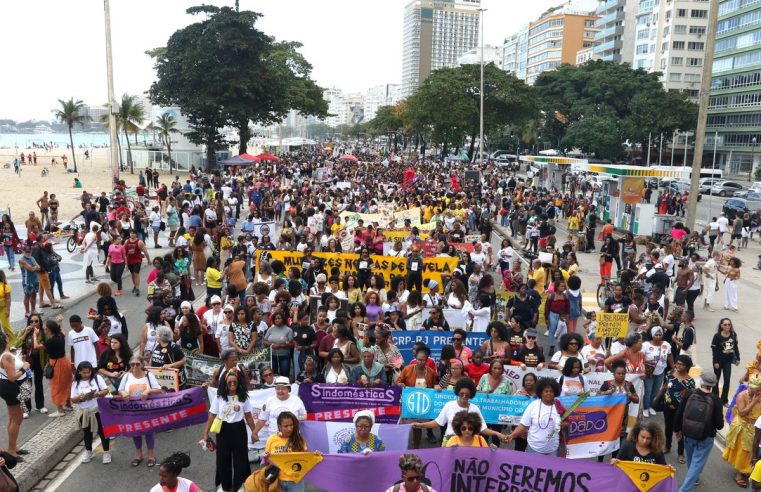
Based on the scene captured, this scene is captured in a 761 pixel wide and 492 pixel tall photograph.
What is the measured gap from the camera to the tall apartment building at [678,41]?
88562 mm

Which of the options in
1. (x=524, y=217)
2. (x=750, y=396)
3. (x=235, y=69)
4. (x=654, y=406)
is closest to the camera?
(x=750, y=396)

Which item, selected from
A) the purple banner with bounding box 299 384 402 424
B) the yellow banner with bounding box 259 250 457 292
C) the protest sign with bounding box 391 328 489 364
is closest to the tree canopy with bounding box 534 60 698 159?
the yellow banner with bounding box 259 250 457 292

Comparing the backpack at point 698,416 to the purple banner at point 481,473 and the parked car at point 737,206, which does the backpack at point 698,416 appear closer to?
the purple banner at point 481,473

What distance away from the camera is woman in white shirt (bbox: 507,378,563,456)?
6.89m

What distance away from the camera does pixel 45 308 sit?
47.9 ft

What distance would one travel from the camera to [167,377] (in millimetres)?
8438

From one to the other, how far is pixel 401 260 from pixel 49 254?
7401 mm

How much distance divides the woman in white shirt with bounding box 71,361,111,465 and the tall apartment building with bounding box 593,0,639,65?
4338 inches

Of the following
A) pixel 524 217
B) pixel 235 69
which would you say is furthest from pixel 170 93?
pixel 524 217

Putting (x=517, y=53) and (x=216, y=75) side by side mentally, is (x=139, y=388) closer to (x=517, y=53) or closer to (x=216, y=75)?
(x=216, y=75)

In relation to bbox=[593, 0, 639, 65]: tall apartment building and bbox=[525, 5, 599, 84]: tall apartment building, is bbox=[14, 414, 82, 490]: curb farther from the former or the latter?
bbox=[525, 5, 599, 84]: tall apartment building

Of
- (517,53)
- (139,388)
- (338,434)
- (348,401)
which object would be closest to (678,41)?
(517,53)

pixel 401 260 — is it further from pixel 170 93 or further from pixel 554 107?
pixel 554 107

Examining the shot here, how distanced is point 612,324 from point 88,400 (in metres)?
7.71
